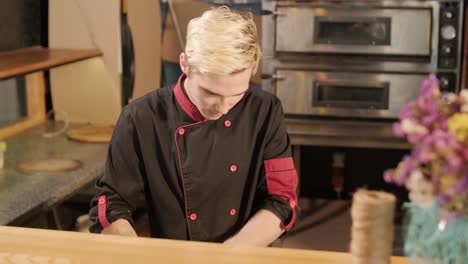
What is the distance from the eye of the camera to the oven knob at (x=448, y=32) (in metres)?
2.74

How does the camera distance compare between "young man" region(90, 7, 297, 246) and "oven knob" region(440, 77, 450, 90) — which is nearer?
"young man" region(90, 7, 297, 246)

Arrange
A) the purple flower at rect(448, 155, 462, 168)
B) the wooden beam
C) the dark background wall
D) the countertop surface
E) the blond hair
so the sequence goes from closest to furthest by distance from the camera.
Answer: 1. the purple flower at rect(448, 155, 462, 168)
2. the blond hair
3. the countertop surface
4. the dark background wall
5. the wooden beam

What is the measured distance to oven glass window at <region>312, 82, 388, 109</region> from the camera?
9.32ft

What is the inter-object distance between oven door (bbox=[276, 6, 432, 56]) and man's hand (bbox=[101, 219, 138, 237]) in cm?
168

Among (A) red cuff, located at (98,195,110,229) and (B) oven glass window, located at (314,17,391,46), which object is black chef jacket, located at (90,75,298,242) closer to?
(A) red cuff, located at (98,195,110,229)

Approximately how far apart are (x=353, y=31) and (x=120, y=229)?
71.0 inches

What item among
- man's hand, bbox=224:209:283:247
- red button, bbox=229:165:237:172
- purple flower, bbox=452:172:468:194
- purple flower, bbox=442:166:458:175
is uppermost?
purple flower, bbox=442:166:458:175

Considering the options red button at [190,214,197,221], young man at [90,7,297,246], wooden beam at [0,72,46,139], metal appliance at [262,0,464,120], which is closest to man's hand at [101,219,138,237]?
young man at [90,7,297,246]

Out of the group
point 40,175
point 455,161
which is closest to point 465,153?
point 455,161

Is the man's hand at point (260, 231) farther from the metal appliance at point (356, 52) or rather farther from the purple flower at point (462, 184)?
the metal appliance at point (356, 52)

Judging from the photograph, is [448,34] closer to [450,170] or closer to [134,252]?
[134,252]

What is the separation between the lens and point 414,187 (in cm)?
69

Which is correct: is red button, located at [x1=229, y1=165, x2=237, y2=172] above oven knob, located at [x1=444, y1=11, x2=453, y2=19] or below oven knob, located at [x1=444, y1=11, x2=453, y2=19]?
below

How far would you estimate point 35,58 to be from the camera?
2.51m
